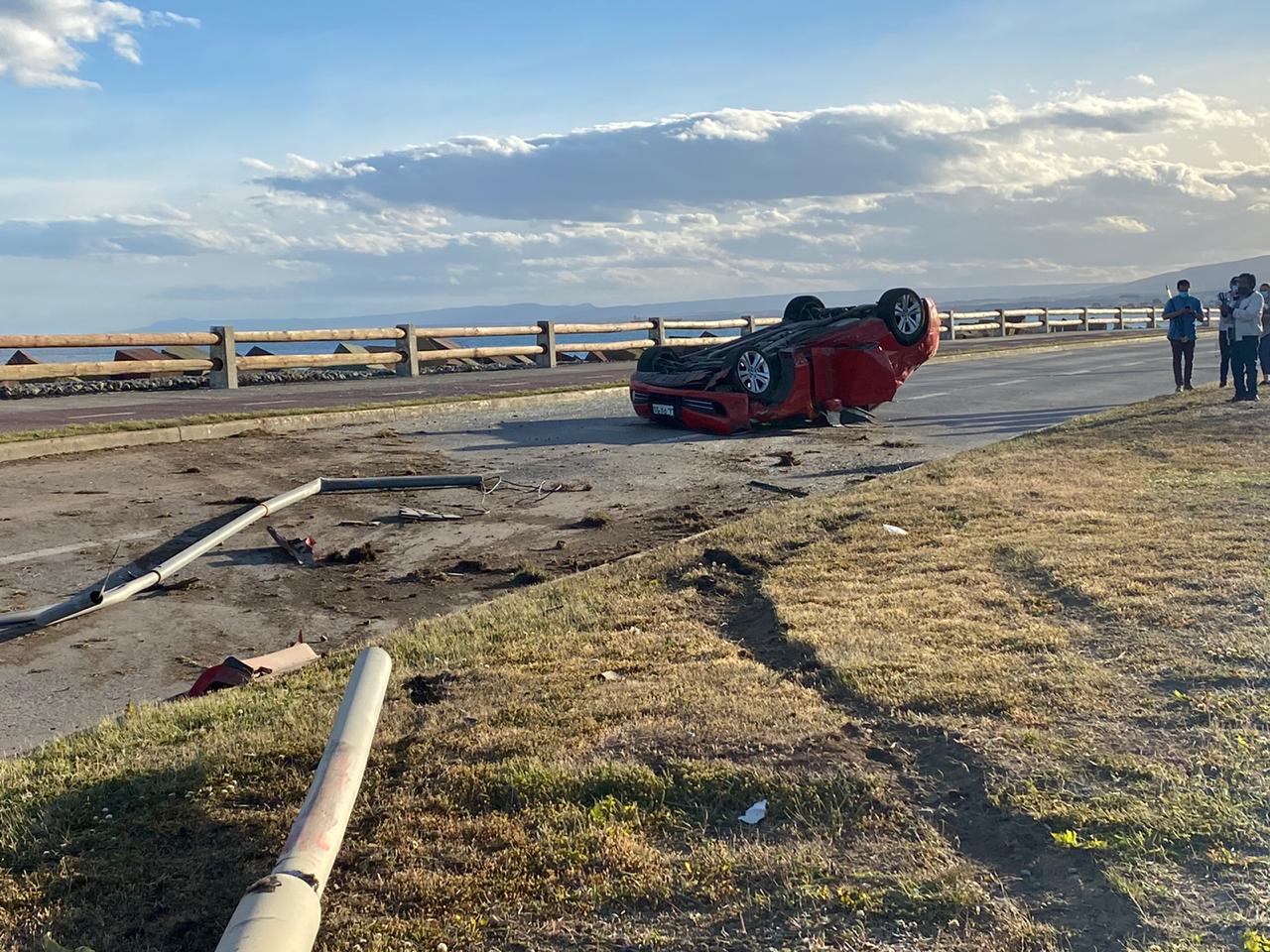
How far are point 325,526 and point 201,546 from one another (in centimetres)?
138

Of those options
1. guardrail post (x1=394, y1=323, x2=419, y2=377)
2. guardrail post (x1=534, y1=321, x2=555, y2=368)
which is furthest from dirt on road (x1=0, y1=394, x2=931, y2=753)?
guardrail post (x1=534, y1=321, x2=555, y2=368)

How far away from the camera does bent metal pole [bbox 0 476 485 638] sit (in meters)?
6.36

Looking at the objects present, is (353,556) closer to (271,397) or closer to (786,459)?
(786,459)

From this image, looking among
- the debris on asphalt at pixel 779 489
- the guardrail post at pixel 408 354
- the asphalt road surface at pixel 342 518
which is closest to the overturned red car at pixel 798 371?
the asphalt road surface at pixel 342 518

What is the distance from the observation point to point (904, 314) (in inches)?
592

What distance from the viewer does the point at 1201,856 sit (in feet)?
10.5

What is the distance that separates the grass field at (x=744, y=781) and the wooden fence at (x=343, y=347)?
1562 cm

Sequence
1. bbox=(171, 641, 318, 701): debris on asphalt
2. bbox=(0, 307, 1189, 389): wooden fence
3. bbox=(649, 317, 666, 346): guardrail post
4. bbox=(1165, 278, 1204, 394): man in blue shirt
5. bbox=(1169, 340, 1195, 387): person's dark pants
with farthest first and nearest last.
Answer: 1. bbox=(649, 317, 666, 346): guardrail post
2. bbox=(0, 307, 1189, 389): wooden fence
3. bbox=(1169, 340, 1195, 387): person's dark pants
4. bbox=(1165, 278, 1204, 394): man in blue shirt
5. bbox=(171, 641, 318, 701): debris on asphalt

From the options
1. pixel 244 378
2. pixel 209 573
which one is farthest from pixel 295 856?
pixel 244 378

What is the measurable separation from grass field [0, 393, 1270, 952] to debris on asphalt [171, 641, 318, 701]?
0.28 meters

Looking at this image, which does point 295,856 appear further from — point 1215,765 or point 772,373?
point 772,373

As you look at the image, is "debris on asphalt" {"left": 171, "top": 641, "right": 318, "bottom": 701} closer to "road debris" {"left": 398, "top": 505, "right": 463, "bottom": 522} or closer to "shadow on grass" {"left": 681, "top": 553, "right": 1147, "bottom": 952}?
"shadow on grass" {"left": 681, "top": 553, "right": 1147, "bottom": 952}

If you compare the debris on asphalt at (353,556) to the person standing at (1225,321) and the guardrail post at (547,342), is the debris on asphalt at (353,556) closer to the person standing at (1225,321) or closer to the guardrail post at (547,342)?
the person standing at (1225,321)

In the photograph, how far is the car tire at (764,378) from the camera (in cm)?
1429
